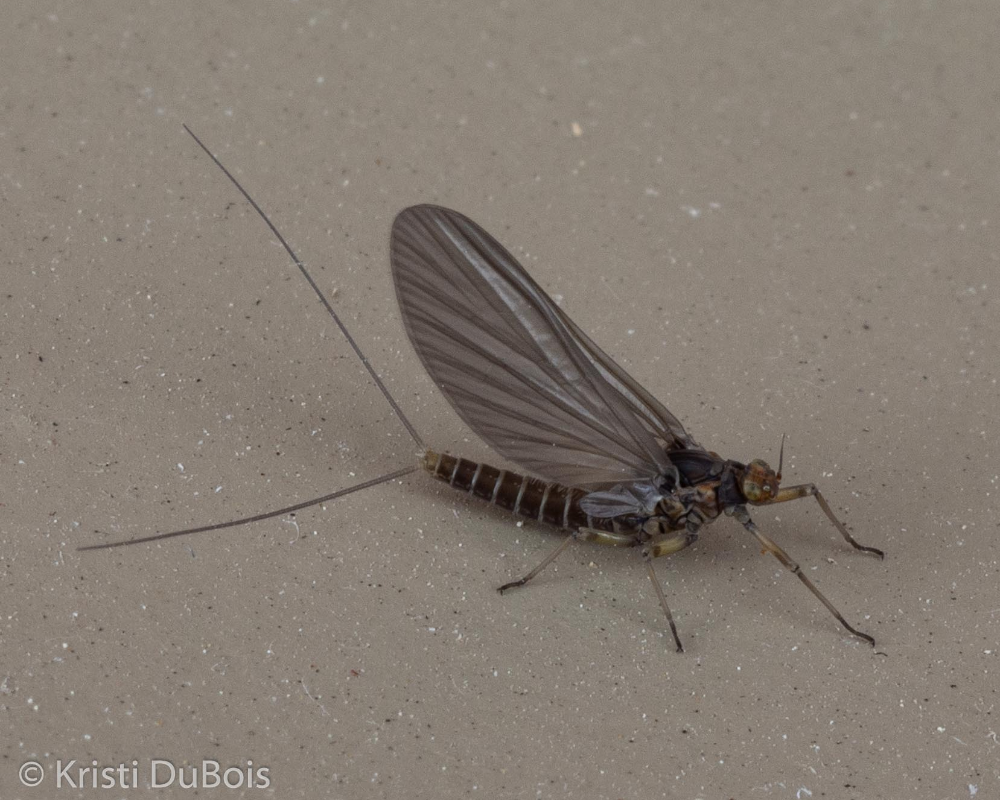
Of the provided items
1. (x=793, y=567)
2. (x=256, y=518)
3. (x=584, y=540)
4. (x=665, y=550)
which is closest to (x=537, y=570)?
(x=584, y=540)

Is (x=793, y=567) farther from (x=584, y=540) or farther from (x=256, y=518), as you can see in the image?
(x=256, y=518)

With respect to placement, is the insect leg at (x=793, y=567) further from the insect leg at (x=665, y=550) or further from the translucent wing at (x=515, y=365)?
the translucent wing at (x=515, y=365)

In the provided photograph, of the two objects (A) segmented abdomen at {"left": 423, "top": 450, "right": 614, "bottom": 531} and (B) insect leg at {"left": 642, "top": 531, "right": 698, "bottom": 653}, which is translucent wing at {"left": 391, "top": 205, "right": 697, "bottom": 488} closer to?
(A) segmented abdomen at {"left": 423, "top": 450, "right": 614, "bottom": 531}

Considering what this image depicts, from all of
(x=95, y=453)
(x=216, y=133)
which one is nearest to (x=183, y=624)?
(x=95, y=453)

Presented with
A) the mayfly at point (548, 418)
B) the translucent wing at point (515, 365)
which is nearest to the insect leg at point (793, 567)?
the mayfly at point (548, 418)

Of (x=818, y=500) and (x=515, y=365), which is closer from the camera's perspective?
(x=515, y=365)

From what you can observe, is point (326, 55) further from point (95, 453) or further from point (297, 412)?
point (95, 453)

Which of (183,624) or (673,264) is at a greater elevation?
(673,264)
